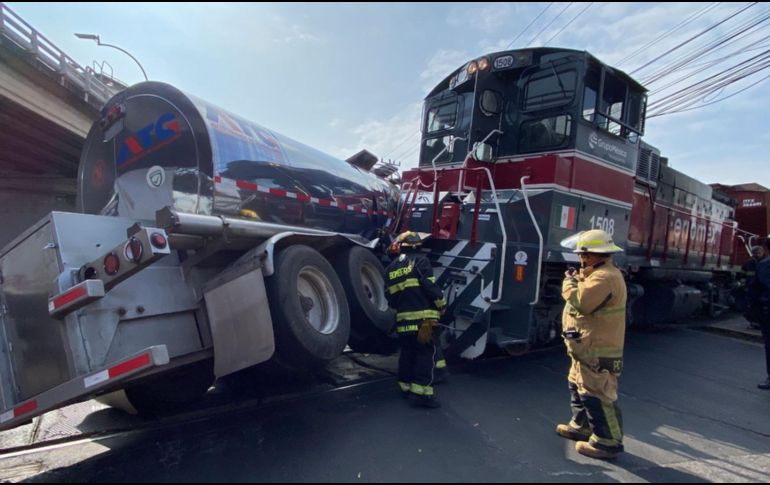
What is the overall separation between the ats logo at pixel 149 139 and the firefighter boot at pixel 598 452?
4.18 meters

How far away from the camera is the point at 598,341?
10.6 feet

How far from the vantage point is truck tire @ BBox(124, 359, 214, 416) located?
3578 millimetres

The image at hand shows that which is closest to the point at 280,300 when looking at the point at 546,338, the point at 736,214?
the point at 546,338

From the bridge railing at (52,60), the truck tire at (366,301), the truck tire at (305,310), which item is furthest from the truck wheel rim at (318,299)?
the bridge railing at (52,60)

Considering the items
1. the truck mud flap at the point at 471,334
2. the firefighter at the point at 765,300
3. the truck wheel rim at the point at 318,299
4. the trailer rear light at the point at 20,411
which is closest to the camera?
the trailer rear light at the point at 20,411

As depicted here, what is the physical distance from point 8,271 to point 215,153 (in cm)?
171

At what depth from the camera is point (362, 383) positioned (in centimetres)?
452

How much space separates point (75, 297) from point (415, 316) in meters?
2.65

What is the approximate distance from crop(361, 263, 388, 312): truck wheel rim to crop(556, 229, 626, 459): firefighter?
2.02 metres

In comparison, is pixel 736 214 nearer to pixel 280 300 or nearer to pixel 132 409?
pixel 280 300

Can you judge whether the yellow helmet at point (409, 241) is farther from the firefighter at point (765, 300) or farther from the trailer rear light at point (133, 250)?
the firefighter at point (765, 300)

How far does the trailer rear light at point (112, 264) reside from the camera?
2.72m

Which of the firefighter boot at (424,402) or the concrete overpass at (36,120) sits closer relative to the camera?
the firefighter boot at (424,402)

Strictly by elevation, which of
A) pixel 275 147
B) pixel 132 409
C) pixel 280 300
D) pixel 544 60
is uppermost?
pixel 544 60
